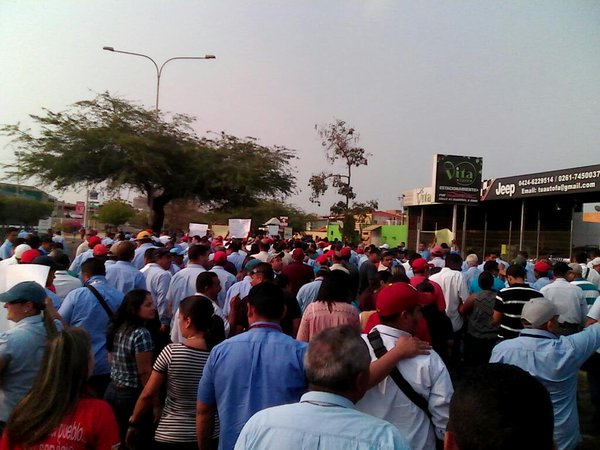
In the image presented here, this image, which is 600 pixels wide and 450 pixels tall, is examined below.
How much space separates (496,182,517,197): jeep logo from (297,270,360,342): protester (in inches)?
1013

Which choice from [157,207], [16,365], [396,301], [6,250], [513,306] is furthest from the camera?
[157,207]

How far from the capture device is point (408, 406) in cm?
299

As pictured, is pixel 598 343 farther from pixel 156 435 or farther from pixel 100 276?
pixel 100 276

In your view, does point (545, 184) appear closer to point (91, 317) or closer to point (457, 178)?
point (457, 178)

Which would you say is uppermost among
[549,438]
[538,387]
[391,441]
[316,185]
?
[316,185]

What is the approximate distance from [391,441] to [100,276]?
15.3ft

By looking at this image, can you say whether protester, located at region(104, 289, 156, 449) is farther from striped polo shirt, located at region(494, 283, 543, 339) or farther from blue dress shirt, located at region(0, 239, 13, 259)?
blue dress shirt, located at region(0, 239, 13, 259)

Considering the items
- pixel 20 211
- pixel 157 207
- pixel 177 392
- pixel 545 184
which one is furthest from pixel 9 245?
pixel 20 211

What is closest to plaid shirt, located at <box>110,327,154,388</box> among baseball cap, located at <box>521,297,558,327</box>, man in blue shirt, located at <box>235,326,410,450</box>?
man in blue shirt, located at <box>235,326,410,450</box>

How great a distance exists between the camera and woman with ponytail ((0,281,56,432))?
3453mm

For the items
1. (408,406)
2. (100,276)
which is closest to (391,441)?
(408,406)

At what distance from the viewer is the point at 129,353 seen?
14.0 ft

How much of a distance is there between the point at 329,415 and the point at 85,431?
1222mm

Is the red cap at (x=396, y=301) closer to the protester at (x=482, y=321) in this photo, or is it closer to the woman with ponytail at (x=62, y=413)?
the woman with ponytail at (x=62, y=413)
